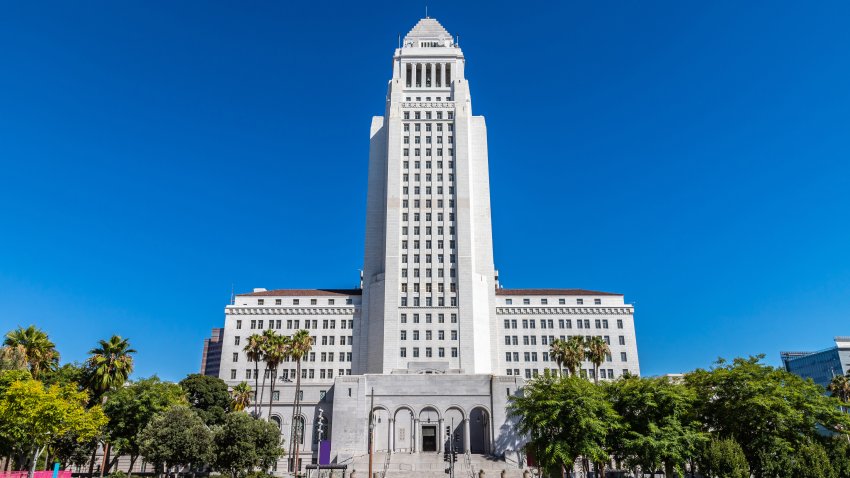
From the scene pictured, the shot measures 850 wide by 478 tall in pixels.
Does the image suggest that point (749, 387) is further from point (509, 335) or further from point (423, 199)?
point (423, 199)

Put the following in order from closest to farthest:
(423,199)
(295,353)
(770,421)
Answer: (770,421), (295,353), (423,199)

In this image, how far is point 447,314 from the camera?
91438mm

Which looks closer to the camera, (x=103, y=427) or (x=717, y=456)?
(x=717, y=456)

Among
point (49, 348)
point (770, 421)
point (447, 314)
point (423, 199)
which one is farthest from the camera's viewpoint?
point (423, 199)

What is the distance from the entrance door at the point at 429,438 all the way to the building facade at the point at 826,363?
11964cm

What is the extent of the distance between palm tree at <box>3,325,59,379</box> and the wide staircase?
31.9 metres

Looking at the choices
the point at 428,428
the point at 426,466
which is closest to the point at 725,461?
the point at 426,466

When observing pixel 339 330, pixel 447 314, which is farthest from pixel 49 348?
pixel 447 314

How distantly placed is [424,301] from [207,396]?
34.3 metres

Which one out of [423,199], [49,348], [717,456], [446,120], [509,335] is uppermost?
[446,120]

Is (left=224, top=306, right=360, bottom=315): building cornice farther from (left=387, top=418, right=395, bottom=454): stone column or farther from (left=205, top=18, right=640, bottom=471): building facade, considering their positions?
(left=387, top=418, right=395, bottom=454): stone column

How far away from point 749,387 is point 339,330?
61.8 metres

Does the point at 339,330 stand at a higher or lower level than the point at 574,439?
higher

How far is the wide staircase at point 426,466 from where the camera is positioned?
200 ft
